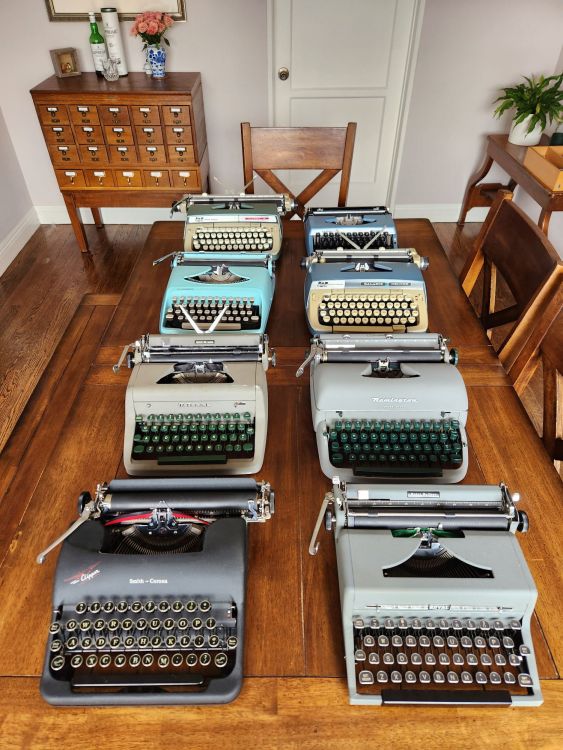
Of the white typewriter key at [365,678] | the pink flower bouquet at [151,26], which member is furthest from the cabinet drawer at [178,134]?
the white typewriter key at [365,678]

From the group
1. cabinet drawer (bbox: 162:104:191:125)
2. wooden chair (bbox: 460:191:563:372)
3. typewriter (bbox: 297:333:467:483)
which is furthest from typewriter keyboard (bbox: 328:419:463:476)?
cabinet drawer (bbox: 162:104:191:125)

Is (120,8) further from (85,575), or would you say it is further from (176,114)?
(85,575)

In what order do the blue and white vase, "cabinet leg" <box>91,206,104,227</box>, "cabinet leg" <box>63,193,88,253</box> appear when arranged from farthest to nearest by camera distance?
"cabinet leg" <box>91,206,104,227</box>, "cabinet leg" <box>63,193,88,253</box>, the blue and white vase

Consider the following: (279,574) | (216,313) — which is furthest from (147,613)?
(216,313)

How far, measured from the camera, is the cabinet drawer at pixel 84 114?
132 inches

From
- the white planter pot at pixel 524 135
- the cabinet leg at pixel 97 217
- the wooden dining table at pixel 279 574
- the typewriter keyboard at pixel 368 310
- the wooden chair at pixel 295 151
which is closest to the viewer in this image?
the wooden dining table at pixel 279 574

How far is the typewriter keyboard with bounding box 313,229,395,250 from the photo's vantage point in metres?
2.12

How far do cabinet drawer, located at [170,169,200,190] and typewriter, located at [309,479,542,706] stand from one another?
317 cm

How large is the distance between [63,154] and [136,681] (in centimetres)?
360

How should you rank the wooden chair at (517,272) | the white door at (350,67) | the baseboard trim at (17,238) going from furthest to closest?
the baseboard trim at (17,238) → the white door at (350,67) → the wooden chair at (517,272)

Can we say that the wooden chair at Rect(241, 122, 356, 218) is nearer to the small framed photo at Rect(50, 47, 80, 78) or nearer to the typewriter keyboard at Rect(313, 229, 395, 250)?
the typewriter keyboard at Rect(313, 229, 395, 250)

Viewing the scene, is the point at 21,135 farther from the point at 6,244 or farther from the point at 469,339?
the point at 469,339

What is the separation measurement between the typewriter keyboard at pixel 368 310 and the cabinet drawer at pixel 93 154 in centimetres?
262

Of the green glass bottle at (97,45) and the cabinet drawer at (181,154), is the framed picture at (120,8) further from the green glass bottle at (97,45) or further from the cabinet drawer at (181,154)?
the cabinet drawer at (181,154)
